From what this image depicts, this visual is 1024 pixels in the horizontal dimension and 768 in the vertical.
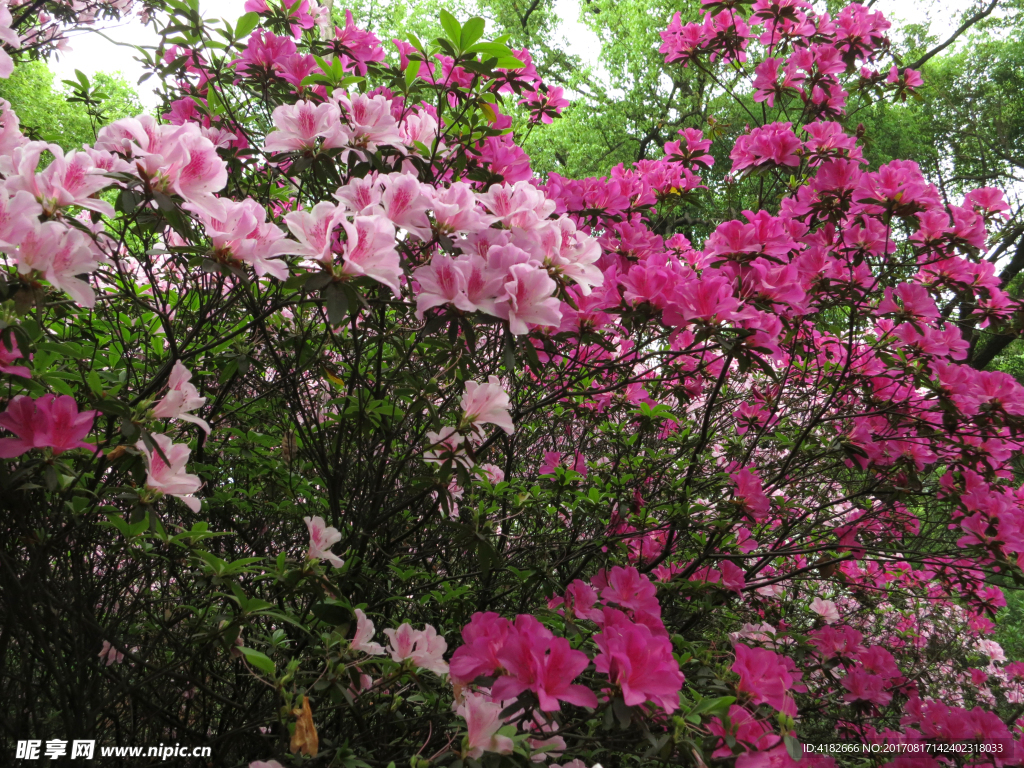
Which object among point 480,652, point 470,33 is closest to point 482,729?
point 480,652

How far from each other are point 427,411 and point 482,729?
112 centimetres

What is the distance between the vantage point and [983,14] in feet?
31.0

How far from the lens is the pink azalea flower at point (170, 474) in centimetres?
105

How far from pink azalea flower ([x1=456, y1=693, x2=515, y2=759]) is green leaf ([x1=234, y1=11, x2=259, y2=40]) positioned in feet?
5.20

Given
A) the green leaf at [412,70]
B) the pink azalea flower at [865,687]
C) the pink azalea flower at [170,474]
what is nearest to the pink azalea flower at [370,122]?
the green leaf at [412,70]

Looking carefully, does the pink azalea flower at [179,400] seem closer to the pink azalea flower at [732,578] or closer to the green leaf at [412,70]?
the green leaf at [412,70]

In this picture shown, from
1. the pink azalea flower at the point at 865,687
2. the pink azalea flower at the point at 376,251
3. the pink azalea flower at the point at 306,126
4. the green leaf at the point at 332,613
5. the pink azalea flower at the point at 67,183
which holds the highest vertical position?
the pink azalea flower at the point at 306,126

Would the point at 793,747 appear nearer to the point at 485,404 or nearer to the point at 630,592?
the point at 630,592

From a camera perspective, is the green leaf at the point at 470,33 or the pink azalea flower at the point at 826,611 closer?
the green leaf at the point at 470,33

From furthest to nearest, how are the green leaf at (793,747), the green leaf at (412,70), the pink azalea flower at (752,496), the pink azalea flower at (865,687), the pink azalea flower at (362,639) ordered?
the pink azalea flower at (865,687), the pink azalea flower at (752,496), the green leaf at (412,70), the pink azalea flower at (362,639), the green leaf at (793,747)

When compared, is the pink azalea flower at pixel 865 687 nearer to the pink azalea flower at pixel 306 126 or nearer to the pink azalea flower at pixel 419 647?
the pink azalea flower at pixel 419 647

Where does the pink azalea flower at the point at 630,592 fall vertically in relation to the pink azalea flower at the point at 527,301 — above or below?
below

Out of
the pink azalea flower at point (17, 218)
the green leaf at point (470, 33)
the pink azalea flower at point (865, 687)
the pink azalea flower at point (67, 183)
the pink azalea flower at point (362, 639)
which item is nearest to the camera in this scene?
the pink azalea flower at point (17, 218)

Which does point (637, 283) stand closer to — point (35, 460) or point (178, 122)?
point (35, 460)
